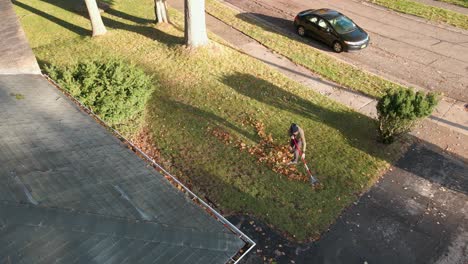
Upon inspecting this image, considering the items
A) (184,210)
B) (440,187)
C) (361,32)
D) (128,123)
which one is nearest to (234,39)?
(361,32)

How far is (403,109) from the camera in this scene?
11.4 meters

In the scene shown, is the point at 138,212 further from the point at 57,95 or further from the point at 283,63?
the point at 283,63

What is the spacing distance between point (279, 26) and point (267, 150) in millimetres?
10619

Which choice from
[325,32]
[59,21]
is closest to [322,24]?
[325,32]

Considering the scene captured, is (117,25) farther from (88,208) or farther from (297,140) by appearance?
(88,208)

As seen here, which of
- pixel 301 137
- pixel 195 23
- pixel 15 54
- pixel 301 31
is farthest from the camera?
pixel 301 31

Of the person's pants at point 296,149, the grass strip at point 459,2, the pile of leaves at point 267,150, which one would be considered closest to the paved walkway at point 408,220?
the pile of leaves at point 267,150

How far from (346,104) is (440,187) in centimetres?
475

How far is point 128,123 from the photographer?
42.7 ft

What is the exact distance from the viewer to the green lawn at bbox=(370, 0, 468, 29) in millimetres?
20422

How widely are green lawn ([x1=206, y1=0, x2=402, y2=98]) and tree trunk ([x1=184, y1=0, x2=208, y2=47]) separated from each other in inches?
136

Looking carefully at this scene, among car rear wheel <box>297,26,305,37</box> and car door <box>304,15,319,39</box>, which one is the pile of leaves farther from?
car rear wheel <box>297,26,305,37</box>

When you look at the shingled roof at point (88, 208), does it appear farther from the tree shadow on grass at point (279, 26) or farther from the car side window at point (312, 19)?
the car side window at point (312, 19)

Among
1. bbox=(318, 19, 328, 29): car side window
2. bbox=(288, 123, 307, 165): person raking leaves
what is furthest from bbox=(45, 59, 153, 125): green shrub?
bbox=(318, 19, 328, 29): car side window
